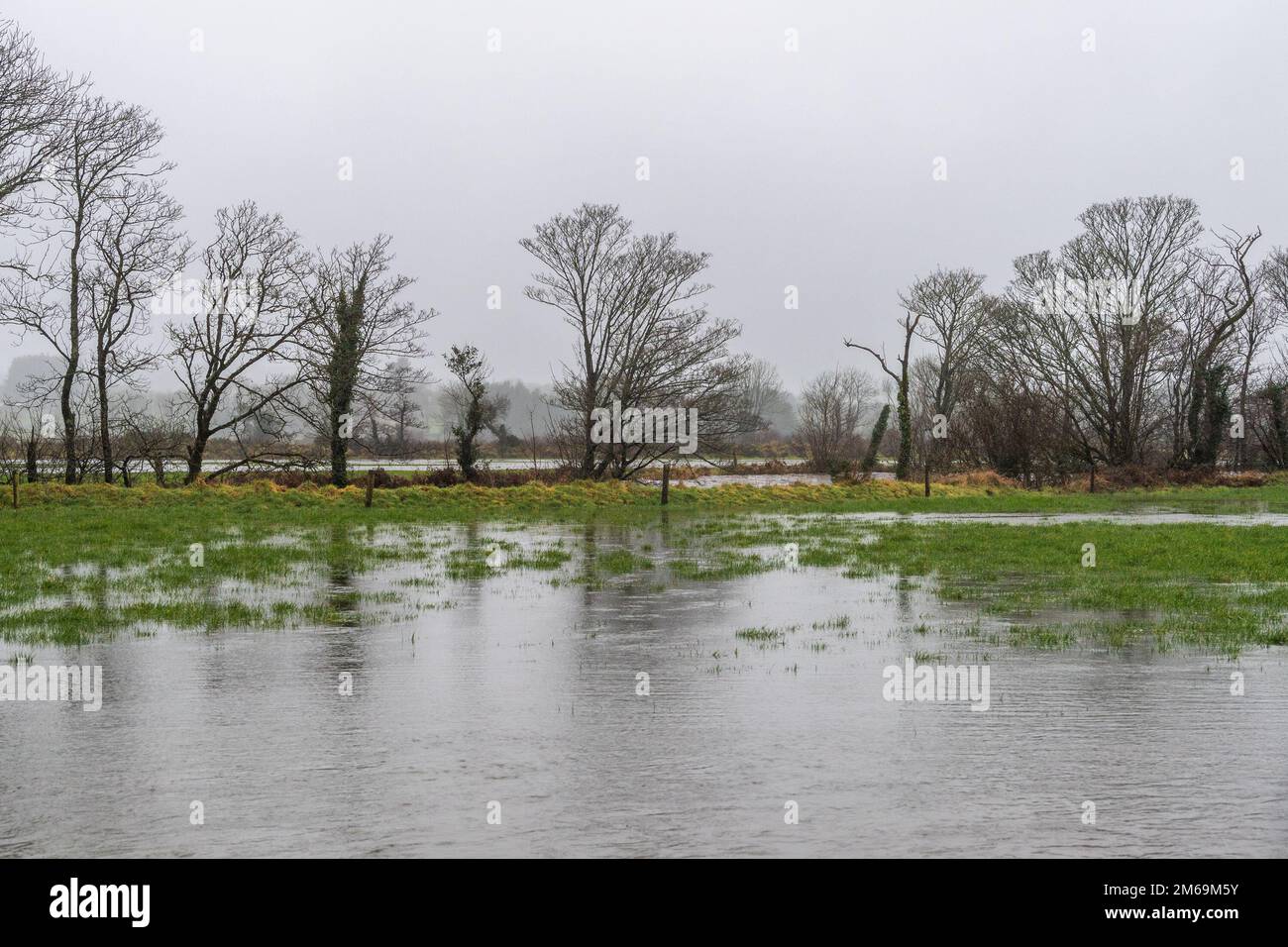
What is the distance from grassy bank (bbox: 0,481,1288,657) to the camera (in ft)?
43.6

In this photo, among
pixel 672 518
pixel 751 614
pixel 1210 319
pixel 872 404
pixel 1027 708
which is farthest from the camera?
pixel 872 404

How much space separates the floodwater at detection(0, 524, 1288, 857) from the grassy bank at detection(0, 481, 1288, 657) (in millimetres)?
1441

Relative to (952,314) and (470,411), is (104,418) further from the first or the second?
(952,314)

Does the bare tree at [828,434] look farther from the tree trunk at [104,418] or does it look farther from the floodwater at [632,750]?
the floodwater at [632,750]

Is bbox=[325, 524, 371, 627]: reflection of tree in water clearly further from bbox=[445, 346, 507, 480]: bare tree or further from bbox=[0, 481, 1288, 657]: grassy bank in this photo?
bbox=[445, 346, 507, 480]: bare tree

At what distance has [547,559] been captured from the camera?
20.6 metres

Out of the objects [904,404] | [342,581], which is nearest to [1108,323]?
[904,404]

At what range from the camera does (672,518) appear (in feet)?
107

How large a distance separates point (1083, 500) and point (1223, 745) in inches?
1423

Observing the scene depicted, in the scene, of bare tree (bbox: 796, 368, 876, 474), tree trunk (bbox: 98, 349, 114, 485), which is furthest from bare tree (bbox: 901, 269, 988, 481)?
tree trunk (bbox: 98, 349, 114, 485)

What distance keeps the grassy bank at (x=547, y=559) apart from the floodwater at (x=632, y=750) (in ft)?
4.73

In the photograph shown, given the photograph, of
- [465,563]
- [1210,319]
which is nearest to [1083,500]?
[1210,319]

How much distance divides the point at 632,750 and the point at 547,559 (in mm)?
13038
